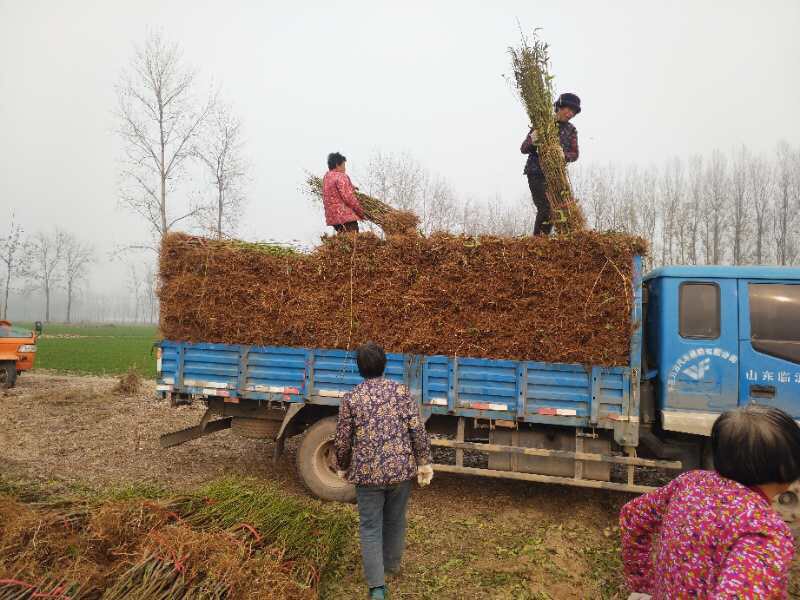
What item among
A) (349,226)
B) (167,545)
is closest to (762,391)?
(349,226)

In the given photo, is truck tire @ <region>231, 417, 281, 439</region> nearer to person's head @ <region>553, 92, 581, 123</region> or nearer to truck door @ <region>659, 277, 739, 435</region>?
truck door @ <region>659, 277, 739, 435</region>

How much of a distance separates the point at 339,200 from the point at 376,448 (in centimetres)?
391

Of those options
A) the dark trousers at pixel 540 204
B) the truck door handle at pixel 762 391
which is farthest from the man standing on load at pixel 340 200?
the truck door handle at pixel 762 391

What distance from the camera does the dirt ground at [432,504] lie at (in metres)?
4.11

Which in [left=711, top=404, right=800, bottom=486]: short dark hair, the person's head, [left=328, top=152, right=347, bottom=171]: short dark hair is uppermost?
the person's head

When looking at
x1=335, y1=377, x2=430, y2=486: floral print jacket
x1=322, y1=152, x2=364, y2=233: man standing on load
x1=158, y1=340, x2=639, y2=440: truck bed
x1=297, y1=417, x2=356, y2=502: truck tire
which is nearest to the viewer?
x1=335, y1=377, x2=430, y2=486: floral print jacket

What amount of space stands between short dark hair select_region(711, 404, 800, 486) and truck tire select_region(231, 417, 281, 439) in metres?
5.35

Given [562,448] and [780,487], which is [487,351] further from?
[780,487]

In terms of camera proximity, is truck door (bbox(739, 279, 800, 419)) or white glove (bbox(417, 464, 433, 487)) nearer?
white glove (bbox(417, 464, 433, 487))

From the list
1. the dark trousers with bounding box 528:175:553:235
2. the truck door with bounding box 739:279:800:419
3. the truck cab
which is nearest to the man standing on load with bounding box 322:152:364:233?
the dark trousers with bounding box 528:175:553:235

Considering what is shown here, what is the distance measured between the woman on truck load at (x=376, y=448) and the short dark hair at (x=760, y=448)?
7.56 ft

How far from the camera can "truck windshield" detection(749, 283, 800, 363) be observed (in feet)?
16.1

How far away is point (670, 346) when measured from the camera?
514cm

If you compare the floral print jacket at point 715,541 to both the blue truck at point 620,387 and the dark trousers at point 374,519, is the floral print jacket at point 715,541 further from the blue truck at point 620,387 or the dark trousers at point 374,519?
the blue truck at point 620,387
